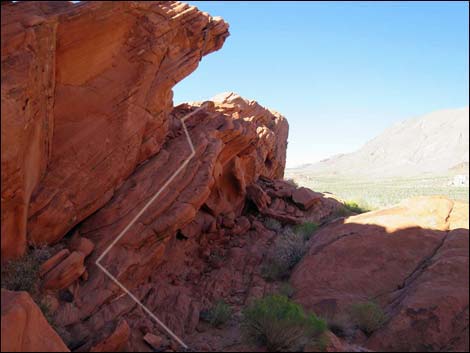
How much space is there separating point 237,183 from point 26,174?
8006mm

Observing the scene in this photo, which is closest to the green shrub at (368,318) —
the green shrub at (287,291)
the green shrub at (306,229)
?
the green shrub at (287,291)

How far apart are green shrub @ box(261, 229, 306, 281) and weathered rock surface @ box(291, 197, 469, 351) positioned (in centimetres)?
42

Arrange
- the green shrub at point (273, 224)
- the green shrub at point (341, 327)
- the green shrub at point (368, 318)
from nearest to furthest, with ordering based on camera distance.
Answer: the green shrub at point (368, 318)
the green shrub at point (341, 327)
the green shrub at point (273, 224)

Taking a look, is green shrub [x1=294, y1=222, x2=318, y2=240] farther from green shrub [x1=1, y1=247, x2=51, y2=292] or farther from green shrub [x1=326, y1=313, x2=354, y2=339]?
green shrub [x1=1, y1=247, x2=51, y2=292]

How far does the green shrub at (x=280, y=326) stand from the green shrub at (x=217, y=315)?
1.02 m

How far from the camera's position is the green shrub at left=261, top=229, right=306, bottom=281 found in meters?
11.5

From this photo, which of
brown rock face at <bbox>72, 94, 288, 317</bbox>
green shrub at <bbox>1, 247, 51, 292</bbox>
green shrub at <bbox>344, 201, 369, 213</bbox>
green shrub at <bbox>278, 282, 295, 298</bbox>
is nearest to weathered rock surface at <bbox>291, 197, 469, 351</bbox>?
green shrub at <bbox>278, 282, 295, 298</bbox>

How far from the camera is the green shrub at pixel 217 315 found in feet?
29.8

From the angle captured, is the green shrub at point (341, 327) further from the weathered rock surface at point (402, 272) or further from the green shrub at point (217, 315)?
the green shrub at point (217, 315)

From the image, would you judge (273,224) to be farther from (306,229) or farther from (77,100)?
(77,100)

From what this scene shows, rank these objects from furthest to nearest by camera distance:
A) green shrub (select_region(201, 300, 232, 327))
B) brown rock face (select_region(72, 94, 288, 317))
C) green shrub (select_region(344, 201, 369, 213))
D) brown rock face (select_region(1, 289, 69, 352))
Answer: green shrub (select_region(344, 201, 369, 213))
brown rock face (select_region(72, 94, 288, 317))
green shrub (select_region(201, 300, 232, 327))
brown rock face (select_region(1, 289, 69, 352))

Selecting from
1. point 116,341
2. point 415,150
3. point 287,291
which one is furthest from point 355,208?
point 415,150

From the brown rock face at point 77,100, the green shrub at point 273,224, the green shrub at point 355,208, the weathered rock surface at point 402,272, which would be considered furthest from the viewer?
the green shrub at point 355,208

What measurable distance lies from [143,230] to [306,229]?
5.82 metres
